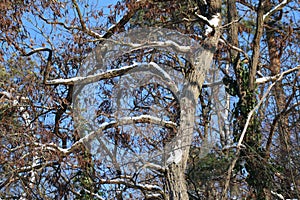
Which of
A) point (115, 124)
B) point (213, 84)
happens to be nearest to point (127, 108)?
point (115, 124)

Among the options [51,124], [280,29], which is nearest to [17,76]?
[51,124]

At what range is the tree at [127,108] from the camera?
7.39m

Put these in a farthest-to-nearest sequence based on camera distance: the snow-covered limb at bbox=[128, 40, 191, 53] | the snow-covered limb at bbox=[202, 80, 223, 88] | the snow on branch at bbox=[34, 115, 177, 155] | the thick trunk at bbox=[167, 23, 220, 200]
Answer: the snow-covered limb at bbox=[202, 80, 223, 88], the snow-covered limb at bbox=[128, 40, 191, 53], the snow on branch at bbox=[34, 115, 177, 155], the thick trunk at bbox=[167, 23, 220, 200]

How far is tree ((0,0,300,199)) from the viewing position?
24.2ft

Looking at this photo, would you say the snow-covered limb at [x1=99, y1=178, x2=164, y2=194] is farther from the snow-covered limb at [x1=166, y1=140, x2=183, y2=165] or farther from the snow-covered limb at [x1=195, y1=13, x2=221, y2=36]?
the snow-covered limb at [x1=195, y1=13, x2=221, y2=36]

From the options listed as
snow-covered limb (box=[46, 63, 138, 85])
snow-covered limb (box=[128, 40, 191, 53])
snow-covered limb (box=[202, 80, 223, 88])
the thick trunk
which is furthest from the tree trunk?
snow-covered limb (box=[202, 80, 223, 88])

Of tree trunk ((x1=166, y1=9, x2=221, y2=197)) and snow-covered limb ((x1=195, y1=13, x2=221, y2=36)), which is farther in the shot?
snow-covered limb ((x1=195, y1=13, x2=221, y2=36))

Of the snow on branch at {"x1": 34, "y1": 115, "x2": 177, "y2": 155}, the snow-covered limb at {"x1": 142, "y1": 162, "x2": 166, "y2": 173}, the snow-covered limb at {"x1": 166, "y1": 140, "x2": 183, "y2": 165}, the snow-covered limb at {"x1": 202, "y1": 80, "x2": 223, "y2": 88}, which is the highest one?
the snow-covered limb at {"x1": 202, "y1": 80, "x2": 223, "y2": 88}

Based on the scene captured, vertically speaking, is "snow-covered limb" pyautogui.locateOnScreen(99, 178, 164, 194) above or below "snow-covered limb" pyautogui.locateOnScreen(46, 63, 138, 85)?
Answer: below

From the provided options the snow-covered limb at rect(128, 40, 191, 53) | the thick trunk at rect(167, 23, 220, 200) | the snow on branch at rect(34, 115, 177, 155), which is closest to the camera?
the thick trunk at rect(167, 23, 220, 200)

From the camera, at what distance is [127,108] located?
300 inches

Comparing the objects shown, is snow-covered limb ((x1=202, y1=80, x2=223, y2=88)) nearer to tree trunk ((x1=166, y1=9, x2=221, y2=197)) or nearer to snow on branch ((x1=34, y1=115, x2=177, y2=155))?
tree trunk ((x1=166, y1=9, x2=221, y2=197))

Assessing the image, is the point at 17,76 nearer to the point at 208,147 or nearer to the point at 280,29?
the point at 208,147

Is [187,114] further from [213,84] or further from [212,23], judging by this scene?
[213,84]
